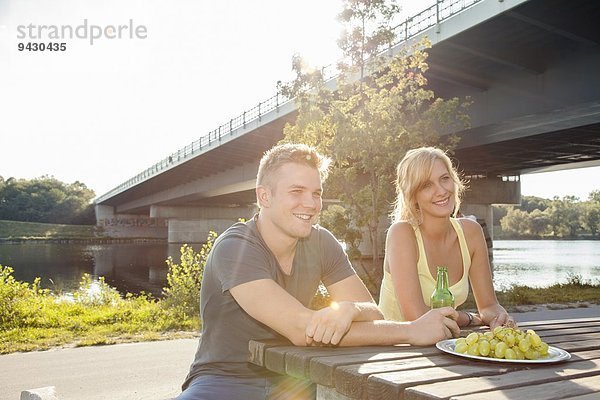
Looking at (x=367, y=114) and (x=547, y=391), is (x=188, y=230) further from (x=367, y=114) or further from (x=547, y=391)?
(x=547, y=391)

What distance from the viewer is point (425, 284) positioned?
3779 millimetres

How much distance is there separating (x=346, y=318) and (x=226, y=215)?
226ft

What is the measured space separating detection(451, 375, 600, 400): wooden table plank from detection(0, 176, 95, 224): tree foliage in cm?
10537

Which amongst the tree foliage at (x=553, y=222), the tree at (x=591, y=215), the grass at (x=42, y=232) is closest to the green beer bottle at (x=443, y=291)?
the tree at (x=591, y=215)

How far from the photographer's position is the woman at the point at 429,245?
12.1ft

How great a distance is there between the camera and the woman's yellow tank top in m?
3.76

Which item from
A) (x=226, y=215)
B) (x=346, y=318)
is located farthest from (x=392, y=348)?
(x=226, y=215)

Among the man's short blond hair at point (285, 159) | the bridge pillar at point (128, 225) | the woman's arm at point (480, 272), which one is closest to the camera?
the man's short blond hair at point (285, 159)

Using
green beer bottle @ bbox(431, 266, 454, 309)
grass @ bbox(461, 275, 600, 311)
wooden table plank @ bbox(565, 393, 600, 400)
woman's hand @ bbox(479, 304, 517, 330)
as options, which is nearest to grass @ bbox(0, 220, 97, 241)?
grass @ bbox(461, 275, 600, 311)

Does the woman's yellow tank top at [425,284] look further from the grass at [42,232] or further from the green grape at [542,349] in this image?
the grass at [42,232]

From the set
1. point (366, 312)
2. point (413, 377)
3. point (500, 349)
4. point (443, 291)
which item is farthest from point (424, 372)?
point (443, 291)

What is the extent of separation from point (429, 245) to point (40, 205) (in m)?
118

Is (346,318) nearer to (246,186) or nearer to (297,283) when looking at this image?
(297,283)

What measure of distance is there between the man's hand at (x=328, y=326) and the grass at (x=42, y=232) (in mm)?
80978
